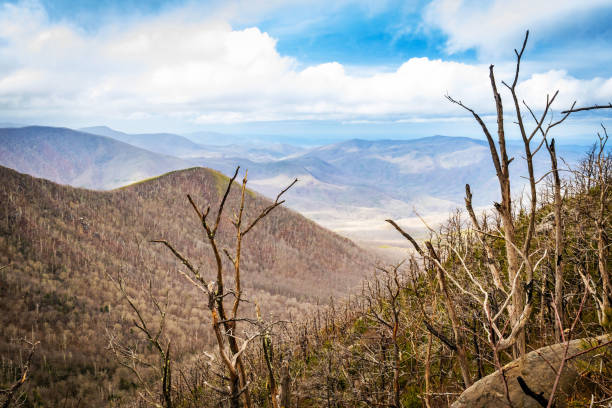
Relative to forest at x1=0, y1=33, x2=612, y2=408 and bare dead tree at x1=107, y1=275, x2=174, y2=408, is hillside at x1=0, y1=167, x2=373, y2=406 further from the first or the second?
bare dead tree at x1=107, y1=275, x2=174, y2=408

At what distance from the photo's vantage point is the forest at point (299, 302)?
3.07 m

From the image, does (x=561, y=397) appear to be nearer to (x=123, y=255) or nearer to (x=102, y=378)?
(x=102, y=378)

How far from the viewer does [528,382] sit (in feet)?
11.3

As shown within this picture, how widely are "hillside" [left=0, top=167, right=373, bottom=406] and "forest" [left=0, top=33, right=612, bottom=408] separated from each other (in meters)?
0.49

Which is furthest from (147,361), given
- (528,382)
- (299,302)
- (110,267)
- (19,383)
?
(299,302)

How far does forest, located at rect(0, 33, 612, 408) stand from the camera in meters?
3.07

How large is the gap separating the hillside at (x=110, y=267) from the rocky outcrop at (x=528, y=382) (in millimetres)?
10799

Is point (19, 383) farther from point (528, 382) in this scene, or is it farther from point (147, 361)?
point (528, 382)

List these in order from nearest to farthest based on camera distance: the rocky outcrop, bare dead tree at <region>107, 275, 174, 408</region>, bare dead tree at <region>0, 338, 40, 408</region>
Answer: bare dead tree at <region>107, 275, 174, 408</region>
the rocky outcrop
bare dead tree at <region>0, 338, 40, 408</region>

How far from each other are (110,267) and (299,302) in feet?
189

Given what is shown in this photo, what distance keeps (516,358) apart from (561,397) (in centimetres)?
56

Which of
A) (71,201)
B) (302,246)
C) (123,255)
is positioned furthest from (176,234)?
(302,246)

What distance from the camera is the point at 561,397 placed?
3.56m

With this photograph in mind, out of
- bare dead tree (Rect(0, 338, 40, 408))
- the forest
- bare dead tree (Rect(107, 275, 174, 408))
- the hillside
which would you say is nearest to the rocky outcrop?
the forest
